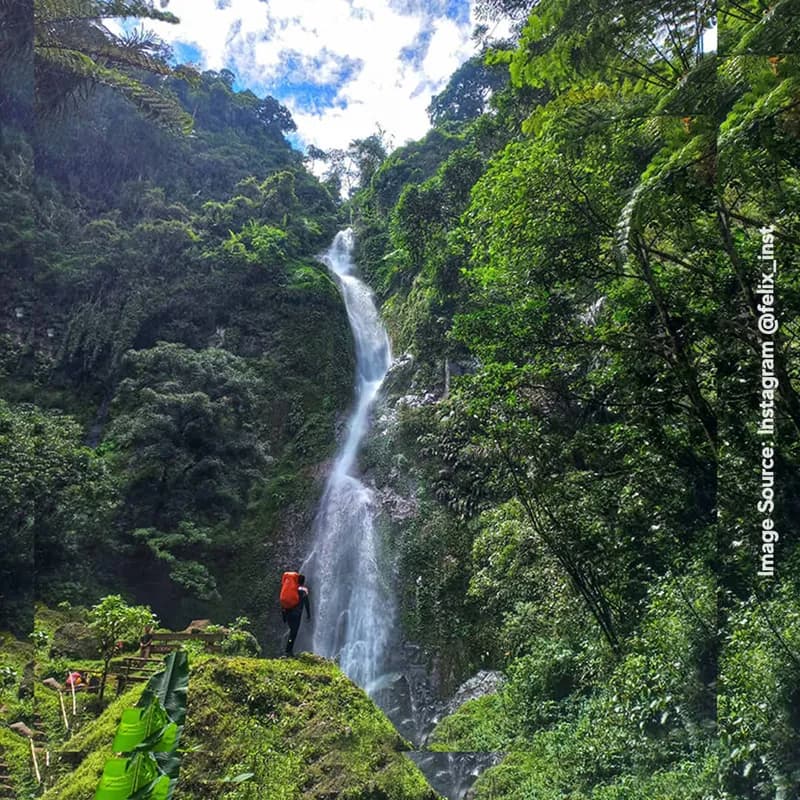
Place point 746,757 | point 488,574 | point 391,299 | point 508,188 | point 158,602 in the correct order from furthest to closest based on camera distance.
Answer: point 391,299
point 158,602
point 488,574
point 508,188
point 746,757

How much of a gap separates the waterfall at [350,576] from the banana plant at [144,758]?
9.60 meters

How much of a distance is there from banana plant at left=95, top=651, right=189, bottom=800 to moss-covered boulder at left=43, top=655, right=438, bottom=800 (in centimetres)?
157

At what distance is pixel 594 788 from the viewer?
4441 millimetres

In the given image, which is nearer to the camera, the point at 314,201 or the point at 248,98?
the point at 314,201

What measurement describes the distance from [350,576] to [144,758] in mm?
12157

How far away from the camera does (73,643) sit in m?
8.95

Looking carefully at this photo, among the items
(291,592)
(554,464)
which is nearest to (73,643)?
(291,592)

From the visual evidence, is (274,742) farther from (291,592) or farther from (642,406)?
(642,406)

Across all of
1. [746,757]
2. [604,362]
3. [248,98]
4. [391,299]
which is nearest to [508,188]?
[604,362]

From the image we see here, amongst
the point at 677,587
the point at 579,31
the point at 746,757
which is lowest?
the point at 746,757

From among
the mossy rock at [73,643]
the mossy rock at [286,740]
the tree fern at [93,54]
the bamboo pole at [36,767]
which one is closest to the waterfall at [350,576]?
the mossy rock at [73,643]

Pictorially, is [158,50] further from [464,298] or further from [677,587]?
[677,587]

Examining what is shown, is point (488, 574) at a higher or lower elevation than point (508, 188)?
lower

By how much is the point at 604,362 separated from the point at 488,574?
3.65 metres
